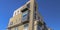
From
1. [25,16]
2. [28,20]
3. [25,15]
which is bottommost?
[28,20]

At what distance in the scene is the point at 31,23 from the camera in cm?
4128

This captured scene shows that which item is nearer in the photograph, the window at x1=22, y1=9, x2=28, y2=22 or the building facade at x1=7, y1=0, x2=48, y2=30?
the building facade at x1=7, y1=0, x2=48, y2=30

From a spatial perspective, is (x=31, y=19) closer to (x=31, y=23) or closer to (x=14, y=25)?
(x=31, y=23)

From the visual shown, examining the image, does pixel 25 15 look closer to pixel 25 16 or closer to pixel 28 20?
pixel 25 16

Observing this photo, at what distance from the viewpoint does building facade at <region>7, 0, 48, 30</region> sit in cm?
4122

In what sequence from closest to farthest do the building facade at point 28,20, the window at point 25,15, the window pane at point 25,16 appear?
the building facade at point 28,20 → the window pane at point 25,16 → the window at point 25,15

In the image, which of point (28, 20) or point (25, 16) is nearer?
point (28, 20)

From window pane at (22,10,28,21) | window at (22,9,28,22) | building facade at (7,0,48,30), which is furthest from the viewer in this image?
window at (22,9,28,22)

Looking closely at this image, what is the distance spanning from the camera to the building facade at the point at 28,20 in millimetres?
41219

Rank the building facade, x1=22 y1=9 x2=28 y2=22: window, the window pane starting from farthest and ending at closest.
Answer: x1=22 y1=9 x2=28 y2=22: window
the window pane
the building facade

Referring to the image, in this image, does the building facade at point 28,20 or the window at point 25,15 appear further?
the window at point 25,15

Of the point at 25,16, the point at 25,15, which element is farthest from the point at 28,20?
the point at 25,15

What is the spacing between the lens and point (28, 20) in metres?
42.0

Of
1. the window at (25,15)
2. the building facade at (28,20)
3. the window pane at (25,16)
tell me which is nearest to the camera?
the building facade at (28,20)
